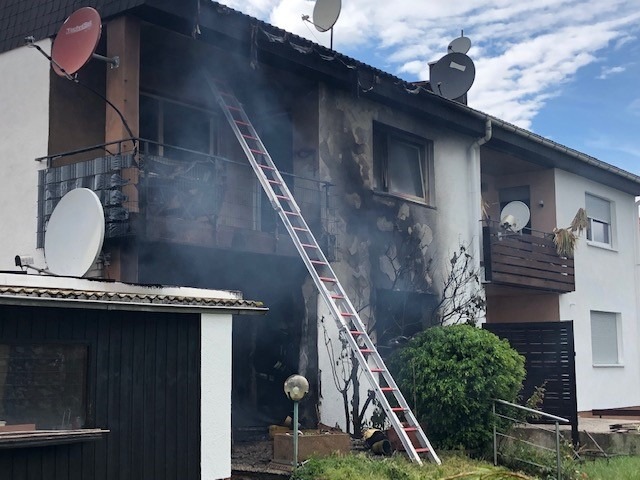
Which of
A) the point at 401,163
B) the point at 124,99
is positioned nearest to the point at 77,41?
the point at 124,99

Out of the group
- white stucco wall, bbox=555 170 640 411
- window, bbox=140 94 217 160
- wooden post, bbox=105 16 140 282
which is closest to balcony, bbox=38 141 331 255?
wooden post, bbox=105 16 140 282

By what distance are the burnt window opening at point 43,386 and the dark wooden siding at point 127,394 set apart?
0.31ft

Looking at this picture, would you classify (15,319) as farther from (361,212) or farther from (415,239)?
(415,239)

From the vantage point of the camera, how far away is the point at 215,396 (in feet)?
30.0

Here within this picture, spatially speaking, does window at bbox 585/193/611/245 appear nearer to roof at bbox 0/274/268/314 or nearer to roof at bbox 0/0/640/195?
roof at bbox 0/0/640/195

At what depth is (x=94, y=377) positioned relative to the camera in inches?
315

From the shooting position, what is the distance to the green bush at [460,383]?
11.6m

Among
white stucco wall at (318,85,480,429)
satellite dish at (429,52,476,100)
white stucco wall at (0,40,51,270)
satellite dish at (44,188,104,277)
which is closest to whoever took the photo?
satellite dish at (44,188,104,277)

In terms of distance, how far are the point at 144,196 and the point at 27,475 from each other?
3914mm

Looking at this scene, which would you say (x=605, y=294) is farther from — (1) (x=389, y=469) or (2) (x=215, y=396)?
(2) (x=215, y=396)

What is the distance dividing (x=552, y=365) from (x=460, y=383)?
309 cm

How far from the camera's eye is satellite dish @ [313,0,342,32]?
13.9 m

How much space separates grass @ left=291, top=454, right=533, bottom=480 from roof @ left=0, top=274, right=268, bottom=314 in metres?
1.95

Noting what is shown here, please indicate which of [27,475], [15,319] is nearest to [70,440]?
[27,475]
